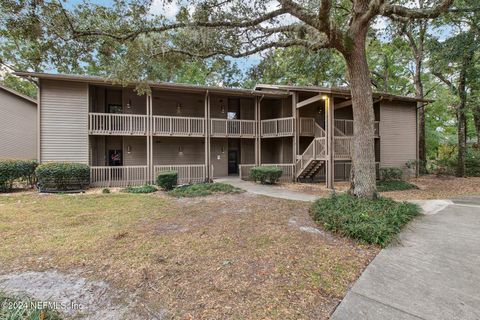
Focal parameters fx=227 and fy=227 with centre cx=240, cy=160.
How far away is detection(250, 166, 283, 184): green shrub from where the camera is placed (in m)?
12.3

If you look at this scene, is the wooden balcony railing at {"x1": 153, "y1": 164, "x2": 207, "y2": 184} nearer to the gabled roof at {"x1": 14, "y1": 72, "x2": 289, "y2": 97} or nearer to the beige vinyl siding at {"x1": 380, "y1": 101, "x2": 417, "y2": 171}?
the gabled roof at {"x1": 14, "y1": 72, "x2": 289, "y2": 97}

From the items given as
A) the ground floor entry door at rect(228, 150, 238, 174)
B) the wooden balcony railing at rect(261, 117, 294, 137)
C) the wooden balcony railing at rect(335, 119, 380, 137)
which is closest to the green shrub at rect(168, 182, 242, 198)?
the wooden balcony railing at rect(261, 117, 294, 137)

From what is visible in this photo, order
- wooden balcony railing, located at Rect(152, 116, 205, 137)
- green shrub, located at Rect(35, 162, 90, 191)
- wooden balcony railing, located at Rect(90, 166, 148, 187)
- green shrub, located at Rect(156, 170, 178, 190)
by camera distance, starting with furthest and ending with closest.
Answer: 1. wooden balcony railing, located at Rect(152, 116, 205, 137)
2. wooden balcony railing, located at Rect(90, 166, 148, 187)
3. green shrub, located at Rect(156, 170, 178, 190)
4. green shrub, located at Rect(35, 162, 90, 191)

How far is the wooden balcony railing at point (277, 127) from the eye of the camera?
13.9 meters

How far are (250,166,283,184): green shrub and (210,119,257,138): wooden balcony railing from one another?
3.01m

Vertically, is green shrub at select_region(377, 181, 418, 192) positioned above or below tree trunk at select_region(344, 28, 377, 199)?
below

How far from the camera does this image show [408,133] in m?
14.6

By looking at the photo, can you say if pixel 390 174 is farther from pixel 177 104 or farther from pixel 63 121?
pixel 63 121

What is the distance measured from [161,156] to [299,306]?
13.4 meters

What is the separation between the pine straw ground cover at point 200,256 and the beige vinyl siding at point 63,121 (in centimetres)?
527

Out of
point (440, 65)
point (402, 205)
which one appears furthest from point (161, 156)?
point (440, 65)

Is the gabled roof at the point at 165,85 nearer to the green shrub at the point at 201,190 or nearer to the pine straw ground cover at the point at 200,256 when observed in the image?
the green shrub at the point at 201,190

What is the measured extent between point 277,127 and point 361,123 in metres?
7.89

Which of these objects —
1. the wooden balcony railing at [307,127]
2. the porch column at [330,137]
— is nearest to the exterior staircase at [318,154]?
the porch column at [330,137]
